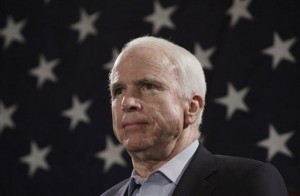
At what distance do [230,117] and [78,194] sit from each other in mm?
1051

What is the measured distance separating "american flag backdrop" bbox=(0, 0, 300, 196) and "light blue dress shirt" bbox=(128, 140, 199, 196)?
1344 mm

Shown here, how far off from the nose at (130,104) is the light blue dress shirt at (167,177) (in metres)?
0.22

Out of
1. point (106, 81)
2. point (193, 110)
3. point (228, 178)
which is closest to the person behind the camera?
point (228, 178)

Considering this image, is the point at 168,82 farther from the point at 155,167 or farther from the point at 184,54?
the point at 155,167

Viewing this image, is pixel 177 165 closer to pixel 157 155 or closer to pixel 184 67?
pixel 157 155

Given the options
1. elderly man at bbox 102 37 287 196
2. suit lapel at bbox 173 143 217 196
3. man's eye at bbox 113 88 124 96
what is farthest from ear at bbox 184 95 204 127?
man's eye at bbox 113 88 124 96

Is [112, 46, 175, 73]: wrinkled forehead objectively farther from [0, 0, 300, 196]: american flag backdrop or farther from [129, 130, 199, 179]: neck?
[0, 0, 300, 196]: american flag backdrop

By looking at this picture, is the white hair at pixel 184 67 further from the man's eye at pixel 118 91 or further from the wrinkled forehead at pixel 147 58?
the man's eye at pixel 118 91

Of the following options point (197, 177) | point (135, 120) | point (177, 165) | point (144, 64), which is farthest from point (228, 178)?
point (144, 64)

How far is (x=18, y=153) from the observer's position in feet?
10.8

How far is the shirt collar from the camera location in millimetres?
1673

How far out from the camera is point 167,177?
1.67 metres

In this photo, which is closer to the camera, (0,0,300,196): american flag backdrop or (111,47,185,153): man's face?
(111,47,185,153): man's face

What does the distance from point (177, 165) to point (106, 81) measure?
1655mm
